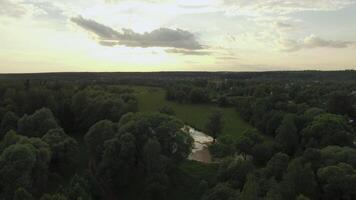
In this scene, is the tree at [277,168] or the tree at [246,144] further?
the tree at [246,144]

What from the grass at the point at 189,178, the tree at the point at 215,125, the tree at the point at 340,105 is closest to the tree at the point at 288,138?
the grass at the point at 189,178

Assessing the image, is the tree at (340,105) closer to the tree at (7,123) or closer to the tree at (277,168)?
the tree at (277,168)

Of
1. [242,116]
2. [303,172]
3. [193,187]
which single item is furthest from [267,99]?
[303,172]

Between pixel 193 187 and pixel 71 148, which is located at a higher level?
pixel 71 148

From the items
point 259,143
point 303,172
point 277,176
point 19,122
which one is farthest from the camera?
point 19,122

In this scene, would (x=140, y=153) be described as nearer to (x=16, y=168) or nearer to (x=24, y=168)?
(x=24, y=168)

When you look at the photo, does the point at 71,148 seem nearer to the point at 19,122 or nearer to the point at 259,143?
the point at 19,122
